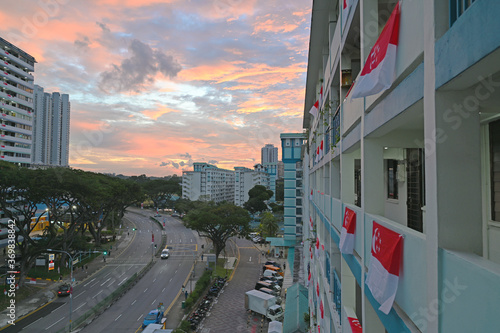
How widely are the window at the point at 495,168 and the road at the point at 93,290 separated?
24388mm

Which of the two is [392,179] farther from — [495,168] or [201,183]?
[201,183]

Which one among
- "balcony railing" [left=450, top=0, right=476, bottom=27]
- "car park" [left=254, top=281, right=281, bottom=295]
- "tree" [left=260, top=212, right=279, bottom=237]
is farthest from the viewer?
"tree" [left=260, top=212, right=279, bottom=237]

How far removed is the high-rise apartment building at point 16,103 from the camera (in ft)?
115

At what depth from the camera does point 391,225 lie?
3.35 meters

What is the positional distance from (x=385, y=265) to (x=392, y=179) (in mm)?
4820

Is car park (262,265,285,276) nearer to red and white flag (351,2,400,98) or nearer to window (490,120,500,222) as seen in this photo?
window (490,120,500,222)

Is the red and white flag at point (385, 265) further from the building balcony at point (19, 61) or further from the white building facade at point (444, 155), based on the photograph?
the building balcony at point (19, 61)

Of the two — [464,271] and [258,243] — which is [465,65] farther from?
[258,243]

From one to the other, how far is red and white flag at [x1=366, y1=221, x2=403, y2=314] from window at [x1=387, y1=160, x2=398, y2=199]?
3.80 m

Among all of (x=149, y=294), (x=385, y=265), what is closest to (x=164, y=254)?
(x=149, y=294)

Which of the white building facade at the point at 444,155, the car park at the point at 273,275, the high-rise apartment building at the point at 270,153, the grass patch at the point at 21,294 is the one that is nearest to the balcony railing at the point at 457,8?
the white building facade at the point at 444,155

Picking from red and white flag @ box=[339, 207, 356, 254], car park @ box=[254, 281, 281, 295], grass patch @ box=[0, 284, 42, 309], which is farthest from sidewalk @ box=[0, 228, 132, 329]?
red and white flag @ box=[339, 207, 356, 254]

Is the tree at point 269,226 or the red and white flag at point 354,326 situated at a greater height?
the red and white flag at point 354,326

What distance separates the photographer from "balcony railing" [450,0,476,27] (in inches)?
84.6
